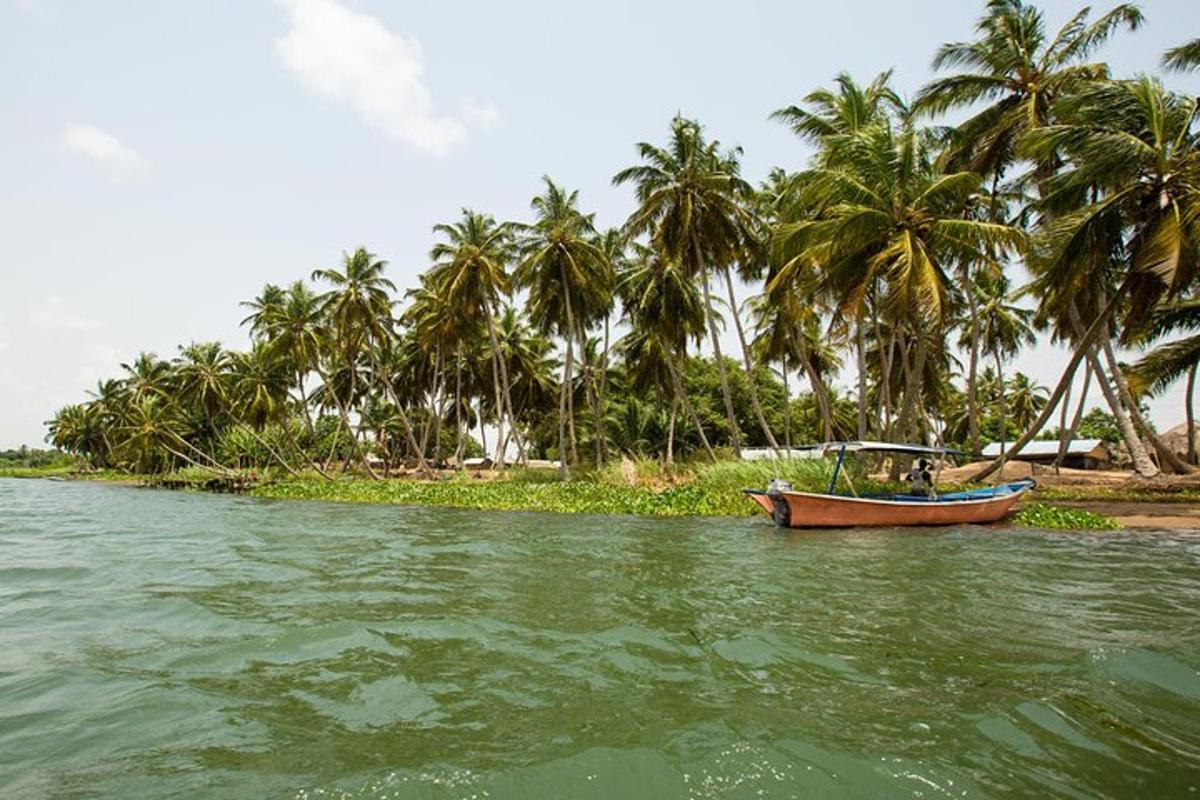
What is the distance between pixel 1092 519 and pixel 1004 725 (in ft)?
52.6

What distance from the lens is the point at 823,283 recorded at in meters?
23.3

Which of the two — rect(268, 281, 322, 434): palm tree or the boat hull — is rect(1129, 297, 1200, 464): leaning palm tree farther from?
rect(268, 281, 322, 434): palm tree

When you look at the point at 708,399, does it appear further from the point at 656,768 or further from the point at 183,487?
the point at 656,768

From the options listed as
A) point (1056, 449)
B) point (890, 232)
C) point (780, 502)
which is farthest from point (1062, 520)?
point (1056, 449)

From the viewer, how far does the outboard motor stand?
663 inches

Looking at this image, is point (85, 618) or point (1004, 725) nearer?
point (1004, 725)

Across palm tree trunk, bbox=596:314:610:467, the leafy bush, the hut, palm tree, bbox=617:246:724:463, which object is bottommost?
the leafy bush

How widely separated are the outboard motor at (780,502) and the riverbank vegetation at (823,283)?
19.7ft

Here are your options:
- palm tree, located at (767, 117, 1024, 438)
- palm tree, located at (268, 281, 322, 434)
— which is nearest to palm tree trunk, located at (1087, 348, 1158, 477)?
palm tree, located at (767, 117, 1024, 438)

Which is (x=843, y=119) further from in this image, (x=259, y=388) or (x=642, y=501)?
(x=259, y=388)

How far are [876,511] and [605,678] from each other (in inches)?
524

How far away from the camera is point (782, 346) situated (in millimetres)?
35969

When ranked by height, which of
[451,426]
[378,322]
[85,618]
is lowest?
[85,618]

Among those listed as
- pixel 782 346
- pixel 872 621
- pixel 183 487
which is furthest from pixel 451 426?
pixel 872 621
